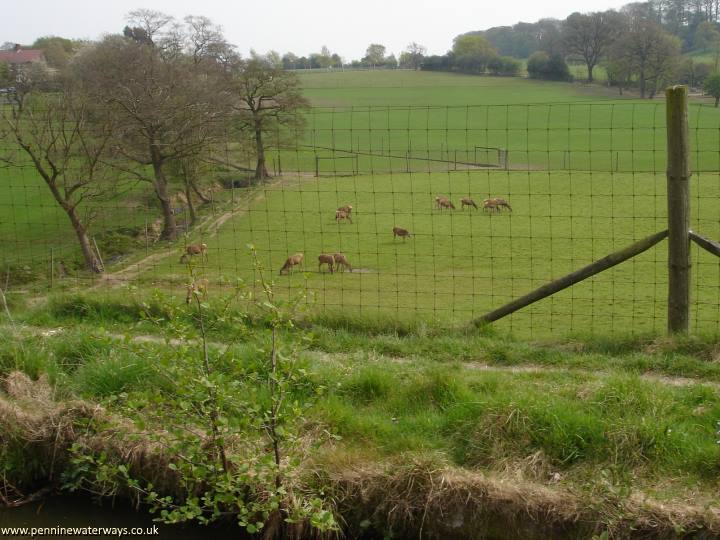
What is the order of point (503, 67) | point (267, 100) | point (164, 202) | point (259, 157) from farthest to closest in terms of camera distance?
point (503, 67), point (267, 100), point (259, 157), point (164, 202)

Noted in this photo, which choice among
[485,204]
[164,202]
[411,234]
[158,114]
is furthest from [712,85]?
[164,202]

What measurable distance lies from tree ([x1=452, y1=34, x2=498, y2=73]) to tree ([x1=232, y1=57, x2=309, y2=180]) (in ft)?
252

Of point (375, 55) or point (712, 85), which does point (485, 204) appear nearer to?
point (712, 85)

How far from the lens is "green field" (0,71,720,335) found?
16.1 metres

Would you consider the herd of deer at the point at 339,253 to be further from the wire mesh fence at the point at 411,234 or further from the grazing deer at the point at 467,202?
the wire mesh fence at the point at 411,234

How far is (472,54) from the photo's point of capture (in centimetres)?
12794

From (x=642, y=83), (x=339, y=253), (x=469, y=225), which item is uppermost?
(x=642, y=83)

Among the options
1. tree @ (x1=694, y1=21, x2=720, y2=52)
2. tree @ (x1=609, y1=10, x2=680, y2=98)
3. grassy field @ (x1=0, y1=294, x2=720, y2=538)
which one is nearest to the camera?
grassy field @ (x1=0, y1=294, x2=720, y2=538)

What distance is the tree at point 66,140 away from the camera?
2684cm

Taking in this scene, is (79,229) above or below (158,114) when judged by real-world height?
below

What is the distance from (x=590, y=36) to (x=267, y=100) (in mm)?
58531

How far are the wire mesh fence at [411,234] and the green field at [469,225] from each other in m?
0.13

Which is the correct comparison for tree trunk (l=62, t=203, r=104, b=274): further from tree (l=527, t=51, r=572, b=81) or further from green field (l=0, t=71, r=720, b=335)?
tree (l=527, t=51, r=572, b=81)

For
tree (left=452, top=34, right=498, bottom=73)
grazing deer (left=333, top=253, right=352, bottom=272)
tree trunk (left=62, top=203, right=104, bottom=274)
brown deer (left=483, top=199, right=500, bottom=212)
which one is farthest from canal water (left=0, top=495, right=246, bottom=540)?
tree (left=452, top=34, right=498, bottom=73)
